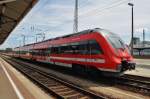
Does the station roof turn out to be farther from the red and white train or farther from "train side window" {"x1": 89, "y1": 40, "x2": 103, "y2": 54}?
"train side window" {"x1": 89, "y1": 40, "x2": 103, "y2": 54}

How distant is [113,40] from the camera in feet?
51.7

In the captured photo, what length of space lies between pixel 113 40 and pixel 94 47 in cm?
129

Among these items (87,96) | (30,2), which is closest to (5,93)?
(87,96)

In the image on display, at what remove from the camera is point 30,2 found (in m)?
18.8

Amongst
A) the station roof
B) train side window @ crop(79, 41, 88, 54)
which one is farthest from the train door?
the station roof

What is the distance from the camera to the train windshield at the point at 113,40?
50.6ft

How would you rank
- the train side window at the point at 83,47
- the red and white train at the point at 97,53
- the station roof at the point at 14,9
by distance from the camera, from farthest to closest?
the station roof at the point at 14,9, the train side window at the point at 83,47, the red and white train at the point at 97,53

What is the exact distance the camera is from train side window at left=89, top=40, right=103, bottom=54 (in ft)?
51.1

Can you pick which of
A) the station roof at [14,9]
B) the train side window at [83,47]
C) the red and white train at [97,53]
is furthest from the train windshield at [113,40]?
the station roof at [14,9]

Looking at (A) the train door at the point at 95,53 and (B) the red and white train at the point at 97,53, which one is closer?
(B) the red and white train at the point at 97,53

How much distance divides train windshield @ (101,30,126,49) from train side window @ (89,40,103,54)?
776 mm

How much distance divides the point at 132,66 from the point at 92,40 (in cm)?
305

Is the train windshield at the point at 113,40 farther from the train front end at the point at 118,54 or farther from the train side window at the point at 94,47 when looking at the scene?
the train side window at the point at 94,47

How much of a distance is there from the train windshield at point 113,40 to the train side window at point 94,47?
0.78 m
